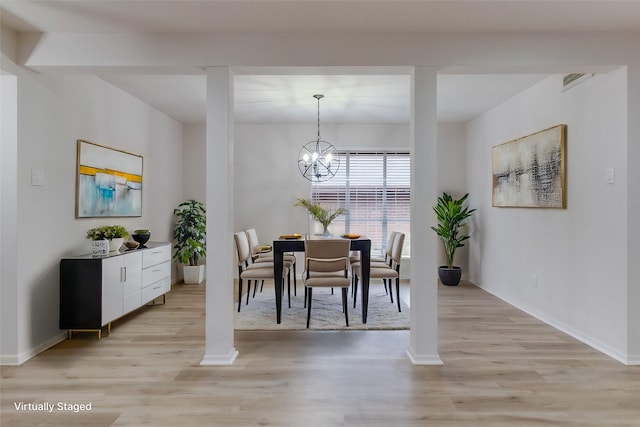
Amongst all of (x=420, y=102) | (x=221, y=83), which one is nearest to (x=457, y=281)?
(x=420, y=102)

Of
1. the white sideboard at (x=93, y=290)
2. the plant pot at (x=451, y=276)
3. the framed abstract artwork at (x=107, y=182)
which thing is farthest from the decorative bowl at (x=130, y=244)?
the plant pot at (x=451, y=276)

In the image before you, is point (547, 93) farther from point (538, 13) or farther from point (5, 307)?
point (5, 307)

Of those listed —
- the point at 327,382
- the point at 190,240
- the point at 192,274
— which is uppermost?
the point at 190,240

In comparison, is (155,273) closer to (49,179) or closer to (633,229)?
(49,179)

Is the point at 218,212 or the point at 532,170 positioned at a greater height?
the point at 532,170

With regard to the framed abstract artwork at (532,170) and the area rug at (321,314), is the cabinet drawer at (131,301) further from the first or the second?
the framed abstract artwork at (532,170)

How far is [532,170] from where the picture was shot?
3.79m

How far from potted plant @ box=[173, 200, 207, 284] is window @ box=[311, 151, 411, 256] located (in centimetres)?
207

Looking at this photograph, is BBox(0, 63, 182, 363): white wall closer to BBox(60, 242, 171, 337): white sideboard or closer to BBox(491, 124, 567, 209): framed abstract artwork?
BBox(60, 242, 171, 337): white sideboard

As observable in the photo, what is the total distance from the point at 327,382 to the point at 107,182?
3.04m

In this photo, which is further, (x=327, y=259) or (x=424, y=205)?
(x=327, y=259)

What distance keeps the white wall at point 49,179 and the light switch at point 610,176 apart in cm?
445

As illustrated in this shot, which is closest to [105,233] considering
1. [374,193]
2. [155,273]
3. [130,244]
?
[130,244]

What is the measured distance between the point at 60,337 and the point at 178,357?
1183 mm
